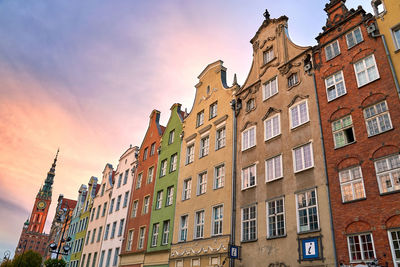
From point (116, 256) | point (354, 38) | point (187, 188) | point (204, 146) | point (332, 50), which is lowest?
point (116, 256)

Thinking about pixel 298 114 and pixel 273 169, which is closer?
pixel 298 114

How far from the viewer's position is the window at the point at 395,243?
13505 millimetres

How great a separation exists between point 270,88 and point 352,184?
33.8ft

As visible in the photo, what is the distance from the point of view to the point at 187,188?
30.4m

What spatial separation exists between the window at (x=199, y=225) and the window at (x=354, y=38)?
53.6 feet

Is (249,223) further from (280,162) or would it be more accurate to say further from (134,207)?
(134,207)

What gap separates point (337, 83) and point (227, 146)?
401 inches

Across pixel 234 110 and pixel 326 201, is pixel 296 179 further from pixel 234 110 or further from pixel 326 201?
pixel 234 110

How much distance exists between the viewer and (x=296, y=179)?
1928cm

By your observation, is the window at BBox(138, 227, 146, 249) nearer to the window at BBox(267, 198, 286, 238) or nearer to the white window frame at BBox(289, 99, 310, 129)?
the window at BBox(267, 198, 286, 238)

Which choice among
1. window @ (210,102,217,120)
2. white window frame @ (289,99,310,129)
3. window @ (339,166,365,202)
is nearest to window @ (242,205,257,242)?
white window frame @ (289,99,310,129)

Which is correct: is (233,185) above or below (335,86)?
below

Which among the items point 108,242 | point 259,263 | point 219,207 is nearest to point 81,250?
point 108,242

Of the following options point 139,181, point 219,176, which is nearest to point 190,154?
point 219,176
